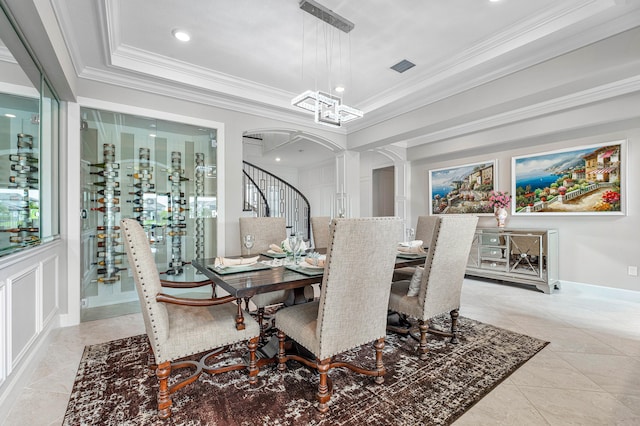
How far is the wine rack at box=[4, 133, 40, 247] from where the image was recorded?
79.0 inches

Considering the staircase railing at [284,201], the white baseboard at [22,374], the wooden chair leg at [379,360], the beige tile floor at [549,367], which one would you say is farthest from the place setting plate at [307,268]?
the staircase railing at [284,201]

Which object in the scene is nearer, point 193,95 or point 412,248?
point 412,248

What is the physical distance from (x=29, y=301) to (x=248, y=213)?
3895mm

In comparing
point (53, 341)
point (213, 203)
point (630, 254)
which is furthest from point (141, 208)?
point (630, 254)

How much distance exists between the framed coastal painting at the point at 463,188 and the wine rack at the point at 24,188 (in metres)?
5.67

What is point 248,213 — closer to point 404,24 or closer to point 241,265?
point 241,265

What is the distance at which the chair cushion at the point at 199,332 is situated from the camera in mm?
1602

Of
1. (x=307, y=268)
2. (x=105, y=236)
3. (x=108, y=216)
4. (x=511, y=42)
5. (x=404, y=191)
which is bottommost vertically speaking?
(x=307, y=268)

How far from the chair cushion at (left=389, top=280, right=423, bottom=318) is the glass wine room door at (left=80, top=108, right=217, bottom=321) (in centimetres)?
242

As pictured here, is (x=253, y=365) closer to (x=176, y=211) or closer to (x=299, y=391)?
(x=299, y=391)

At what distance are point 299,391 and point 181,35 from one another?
10.1ft

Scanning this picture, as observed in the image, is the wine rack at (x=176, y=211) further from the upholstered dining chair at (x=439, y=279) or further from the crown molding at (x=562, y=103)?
the crown molding at (x=562, y=103)

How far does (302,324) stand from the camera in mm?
1790

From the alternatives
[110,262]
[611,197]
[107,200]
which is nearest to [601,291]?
[611,197]
